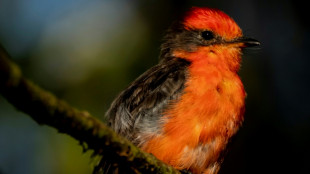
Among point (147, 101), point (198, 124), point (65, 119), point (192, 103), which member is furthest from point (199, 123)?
point (65, 119)

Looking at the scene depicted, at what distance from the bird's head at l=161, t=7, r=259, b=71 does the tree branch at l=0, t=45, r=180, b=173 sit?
2.38 metres

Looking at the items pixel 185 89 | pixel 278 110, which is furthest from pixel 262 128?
pixel 185 89

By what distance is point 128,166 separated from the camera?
3.67 metres

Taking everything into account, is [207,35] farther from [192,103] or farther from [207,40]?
[192,103]

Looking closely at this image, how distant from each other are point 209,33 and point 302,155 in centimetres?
264

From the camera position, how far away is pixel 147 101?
5.39 m

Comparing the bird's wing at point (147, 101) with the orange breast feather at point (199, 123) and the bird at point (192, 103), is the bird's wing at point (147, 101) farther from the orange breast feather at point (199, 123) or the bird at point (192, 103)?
the orange breast feather at point (199, 123)

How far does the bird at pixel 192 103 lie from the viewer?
4.96 m

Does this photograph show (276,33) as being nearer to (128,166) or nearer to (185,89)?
(185,89)

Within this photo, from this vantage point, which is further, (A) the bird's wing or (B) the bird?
(A) the bird's wing

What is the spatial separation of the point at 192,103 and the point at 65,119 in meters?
2.28

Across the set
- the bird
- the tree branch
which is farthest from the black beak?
the tree branch

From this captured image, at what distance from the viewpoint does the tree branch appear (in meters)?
2.54

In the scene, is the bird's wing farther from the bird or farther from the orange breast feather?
the orange breast feather
